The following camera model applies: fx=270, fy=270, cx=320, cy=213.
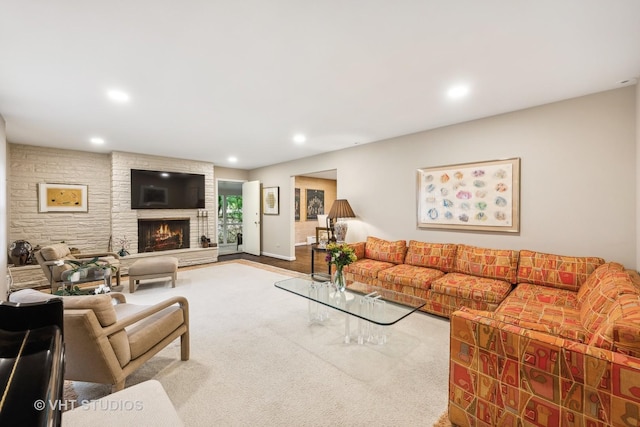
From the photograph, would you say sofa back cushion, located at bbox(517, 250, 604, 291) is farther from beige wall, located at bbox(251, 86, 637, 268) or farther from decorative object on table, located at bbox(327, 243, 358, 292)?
decorative object on table, located at bbox(327, 243, 358, 292)

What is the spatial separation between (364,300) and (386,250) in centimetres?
162

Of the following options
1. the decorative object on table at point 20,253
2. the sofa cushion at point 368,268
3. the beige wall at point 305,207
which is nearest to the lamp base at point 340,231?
the sofa cushion at point 368,268

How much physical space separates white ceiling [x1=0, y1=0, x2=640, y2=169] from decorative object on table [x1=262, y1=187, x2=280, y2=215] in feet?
11.0

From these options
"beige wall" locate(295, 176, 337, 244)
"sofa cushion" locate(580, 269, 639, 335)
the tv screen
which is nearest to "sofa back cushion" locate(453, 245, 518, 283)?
"sofa cushion" locate(580, 269, 639, 335)

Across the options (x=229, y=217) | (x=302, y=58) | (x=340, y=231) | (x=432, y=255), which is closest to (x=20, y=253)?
(x=229, y=217)

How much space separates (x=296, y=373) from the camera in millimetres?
2109

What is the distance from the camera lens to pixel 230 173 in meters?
7.63

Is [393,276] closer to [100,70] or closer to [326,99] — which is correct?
[326,99]

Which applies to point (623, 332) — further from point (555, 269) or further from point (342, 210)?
point (342, 210)

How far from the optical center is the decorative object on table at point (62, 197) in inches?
198

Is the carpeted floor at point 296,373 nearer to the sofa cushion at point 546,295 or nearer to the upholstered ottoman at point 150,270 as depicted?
the sofa cushion at point 546,295

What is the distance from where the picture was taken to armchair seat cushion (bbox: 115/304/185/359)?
1886mm

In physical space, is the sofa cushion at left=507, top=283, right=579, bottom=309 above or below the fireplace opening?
below

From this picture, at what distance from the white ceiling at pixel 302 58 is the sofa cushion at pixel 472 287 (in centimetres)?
202
